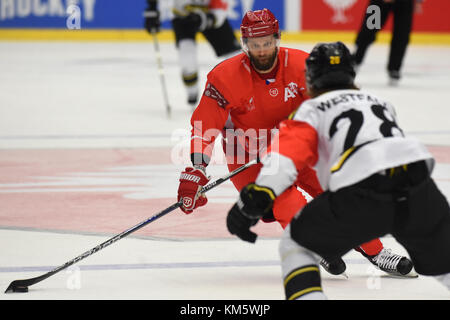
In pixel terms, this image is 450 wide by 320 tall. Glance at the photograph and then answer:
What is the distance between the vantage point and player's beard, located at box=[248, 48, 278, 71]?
12.7 feet

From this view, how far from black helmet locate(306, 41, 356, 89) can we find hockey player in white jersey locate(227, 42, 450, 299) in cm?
9

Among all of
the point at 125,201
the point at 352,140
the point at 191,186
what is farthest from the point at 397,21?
the point at 352,140

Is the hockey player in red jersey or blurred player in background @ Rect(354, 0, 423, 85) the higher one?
the hockey player in red jersey

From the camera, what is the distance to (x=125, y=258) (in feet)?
13.7

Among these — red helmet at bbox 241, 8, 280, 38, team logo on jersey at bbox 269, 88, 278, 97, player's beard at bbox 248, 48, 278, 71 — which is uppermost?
red helmet at bbox 241, 8, 280, 38

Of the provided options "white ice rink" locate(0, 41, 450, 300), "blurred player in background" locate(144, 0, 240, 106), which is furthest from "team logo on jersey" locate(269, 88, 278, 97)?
"blurred player in background" locate(144, 0, 240, 106)

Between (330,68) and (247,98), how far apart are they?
3.06 ft

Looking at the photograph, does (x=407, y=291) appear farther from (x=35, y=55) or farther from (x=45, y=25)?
(x=45, y=25)

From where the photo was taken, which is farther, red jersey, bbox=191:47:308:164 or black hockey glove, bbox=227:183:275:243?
red jersey, bbox=191:47:308:164

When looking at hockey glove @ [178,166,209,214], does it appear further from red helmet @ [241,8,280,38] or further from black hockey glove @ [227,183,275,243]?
black hockey glove @ [227,183,275,243]

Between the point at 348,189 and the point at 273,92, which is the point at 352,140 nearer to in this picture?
the point at 348,189

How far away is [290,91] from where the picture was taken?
3928mm

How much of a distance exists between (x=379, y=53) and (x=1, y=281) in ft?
41.9

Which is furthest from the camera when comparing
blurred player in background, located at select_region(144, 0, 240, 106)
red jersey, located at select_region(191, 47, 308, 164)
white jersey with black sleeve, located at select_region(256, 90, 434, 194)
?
blurred player in background, located at select_region(144, 0, 240, 106)
